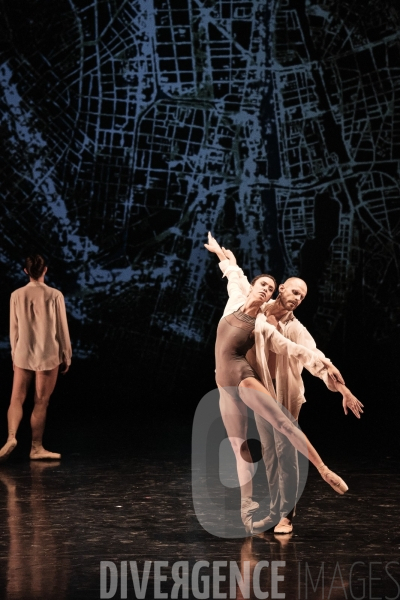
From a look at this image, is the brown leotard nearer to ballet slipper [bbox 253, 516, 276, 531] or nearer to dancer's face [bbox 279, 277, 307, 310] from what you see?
dancer's face [bbox 279, 277, 307, 310]

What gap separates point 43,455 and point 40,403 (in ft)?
1.23

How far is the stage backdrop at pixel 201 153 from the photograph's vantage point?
8.52 meters

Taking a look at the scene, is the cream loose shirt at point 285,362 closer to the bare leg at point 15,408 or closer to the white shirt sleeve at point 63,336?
the white shirt sleeve at point 63,336

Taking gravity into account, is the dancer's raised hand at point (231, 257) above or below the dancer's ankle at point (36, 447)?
above

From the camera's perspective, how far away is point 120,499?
5.30 meters

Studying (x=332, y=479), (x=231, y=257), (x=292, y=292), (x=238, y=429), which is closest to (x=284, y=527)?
(x=332, y=479)

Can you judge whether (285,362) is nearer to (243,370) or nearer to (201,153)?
(243,370)

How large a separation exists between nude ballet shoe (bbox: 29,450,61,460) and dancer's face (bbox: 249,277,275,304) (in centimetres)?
266

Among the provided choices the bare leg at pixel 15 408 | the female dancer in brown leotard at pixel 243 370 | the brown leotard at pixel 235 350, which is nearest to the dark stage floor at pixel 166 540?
the bare leg at pixel 15 408

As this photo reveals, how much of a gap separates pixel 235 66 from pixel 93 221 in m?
1.89

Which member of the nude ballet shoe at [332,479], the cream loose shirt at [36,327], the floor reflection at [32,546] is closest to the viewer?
the floor reflection at [32,546]

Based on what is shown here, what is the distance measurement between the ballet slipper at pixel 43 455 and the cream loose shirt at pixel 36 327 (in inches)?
23.6

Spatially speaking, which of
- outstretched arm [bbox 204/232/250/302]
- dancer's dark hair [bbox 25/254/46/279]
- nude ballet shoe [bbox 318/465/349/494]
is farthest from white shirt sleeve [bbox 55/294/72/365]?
nude ballet shoe [bbox 318/465/349/494]

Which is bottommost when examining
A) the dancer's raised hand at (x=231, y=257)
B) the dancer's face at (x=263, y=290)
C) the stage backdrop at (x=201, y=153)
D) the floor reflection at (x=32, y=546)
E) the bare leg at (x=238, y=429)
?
the floor reflection at (x=32, y=546)
